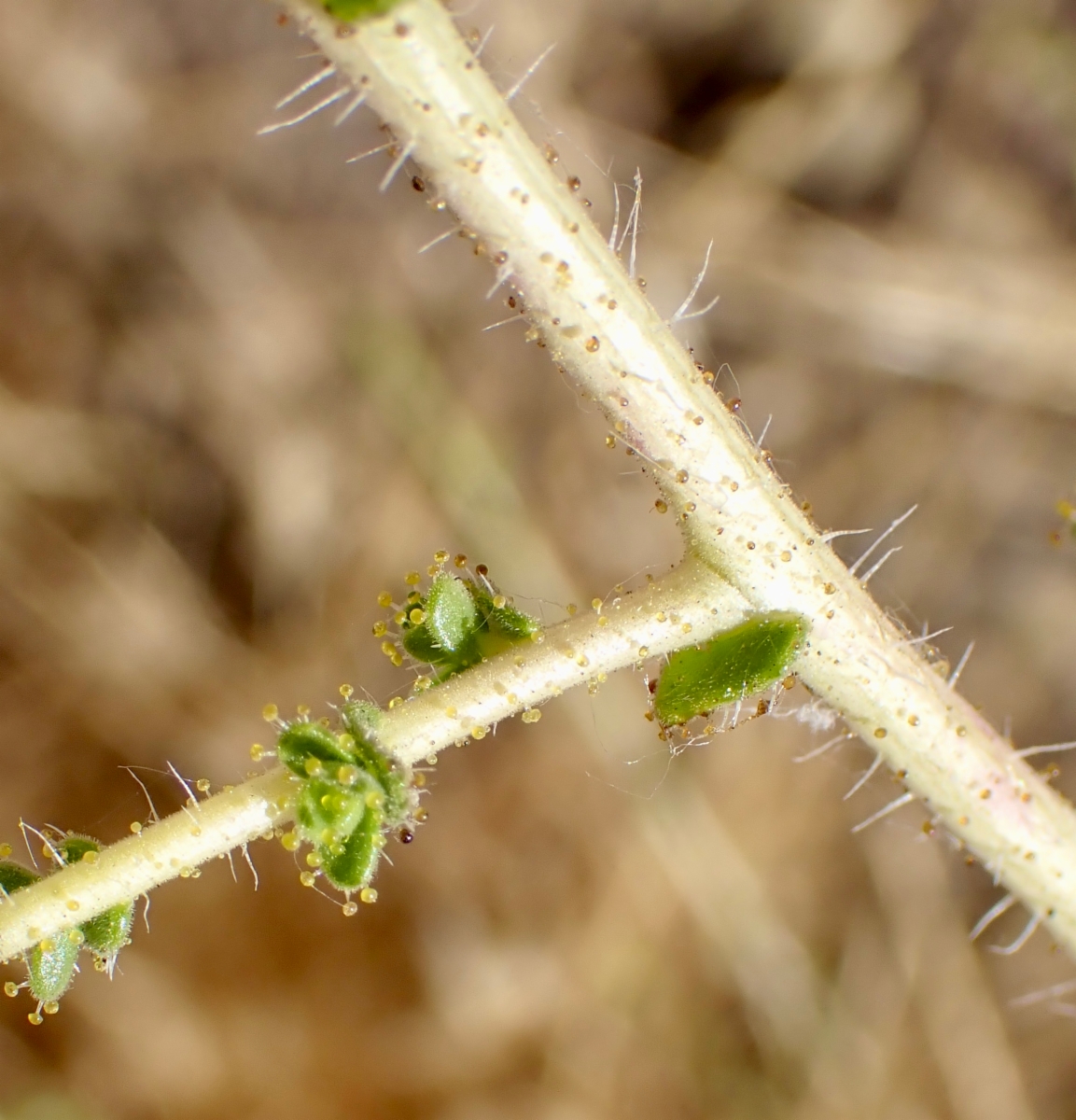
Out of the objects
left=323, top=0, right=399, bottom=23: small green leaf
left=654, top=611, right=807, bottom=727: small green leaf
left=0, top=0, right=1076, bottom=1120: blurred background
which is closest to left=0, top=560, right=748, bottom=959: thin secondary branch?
left=654, top=611, right=807, bottom=727: small green leaf

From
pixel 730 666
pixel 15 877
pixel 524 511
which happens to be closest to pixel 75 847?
pixel 15 877

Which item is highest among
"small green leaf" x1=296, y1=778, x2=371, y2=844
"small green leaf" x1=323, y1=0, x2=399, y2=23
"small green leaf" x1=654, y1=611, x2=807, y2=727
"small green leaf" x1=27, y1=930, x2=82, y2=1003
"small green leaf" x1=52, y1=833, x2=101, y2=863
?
"small green leaf" x1=323, y1=0, x2=399, y2=23

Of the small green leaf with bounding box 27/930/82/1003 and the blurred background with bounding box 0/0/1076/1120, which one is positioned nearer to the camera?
the small green leaf with bounding box 27/930/82/1003

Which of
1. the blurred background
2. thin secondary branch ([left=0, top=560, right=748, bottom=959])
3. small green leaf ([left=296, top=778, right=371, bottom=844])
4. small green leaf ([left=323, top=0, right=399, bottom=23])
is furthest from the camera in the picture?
the blurred background

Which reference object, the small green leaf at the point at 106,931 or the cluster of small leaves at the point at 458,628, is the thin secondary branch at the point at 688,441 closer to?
the cluster of small leaves at the point at 458,628

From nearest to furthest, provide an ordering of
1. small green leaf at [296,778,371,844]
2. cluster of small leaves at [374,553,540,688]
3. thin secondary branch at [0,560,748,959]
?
small green leaf at [296,778,371,844], thin secondary branch at [0,560,748,959], cluster of small leaves at [374,553,540,688]

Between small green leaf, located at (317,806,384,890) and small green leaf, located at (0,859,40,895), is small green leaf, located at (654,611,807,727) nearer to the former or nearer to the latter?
small green leaf, located at (317,806,384,890)

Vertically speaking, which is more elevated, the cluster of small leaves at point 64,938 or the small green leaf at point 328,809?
the cluster of small leaves at point 64,938

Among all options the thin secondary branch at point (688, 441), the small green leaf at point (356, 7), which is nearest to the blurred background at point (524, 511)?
the thin secondary branch at point (688, 441)

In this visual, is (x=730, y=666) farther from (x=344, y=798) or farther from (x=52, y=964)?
(x=52, y=964)
